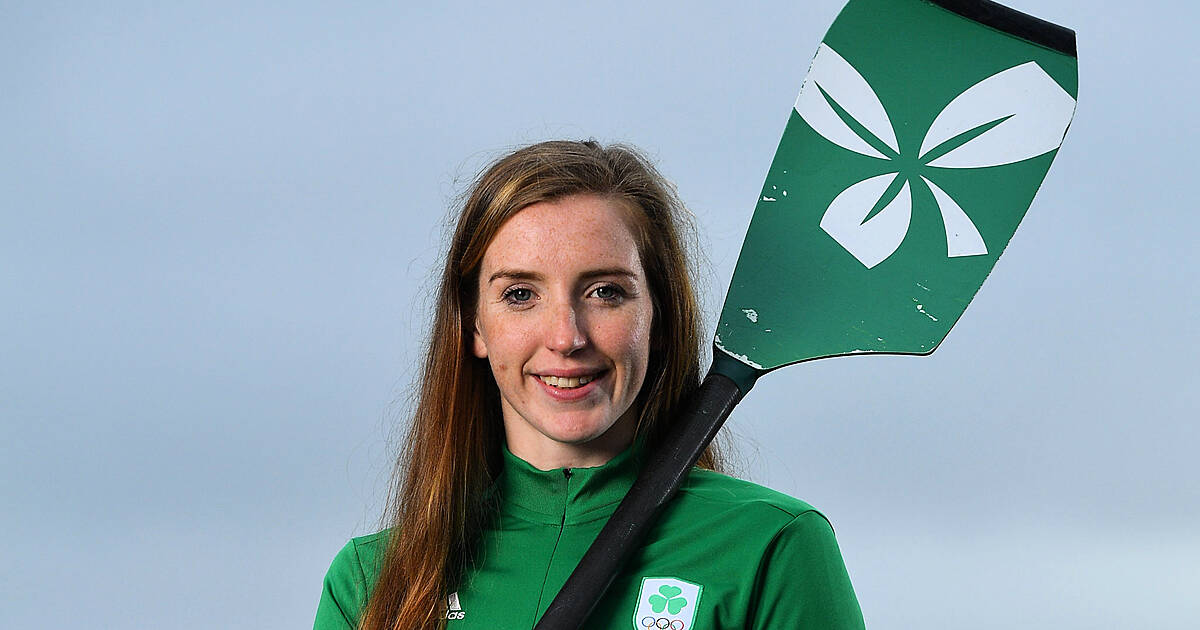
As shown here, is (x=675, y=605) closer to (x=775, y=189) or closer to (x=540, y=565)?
(x=540, y=565)

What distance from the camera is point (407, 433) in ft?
7.79

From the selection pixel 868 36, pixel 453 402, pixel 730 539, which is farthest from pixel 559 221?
pixel 868 36

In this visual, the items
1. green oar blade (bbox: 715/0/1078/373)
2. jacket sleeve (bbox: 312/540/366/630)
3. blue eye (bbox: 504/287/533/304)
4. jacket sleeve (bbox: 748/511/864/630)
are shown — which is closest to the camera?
jacket sleeve (bbox: 748/511/864/630)

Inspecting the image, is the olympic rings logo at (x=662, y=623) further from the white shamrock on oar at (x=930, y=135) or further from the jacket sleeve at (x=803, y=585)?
the white shamrock on oar at (x=930, y=135)

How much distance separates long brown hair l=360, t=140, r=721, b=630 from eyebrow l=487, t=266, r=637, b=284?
80mm

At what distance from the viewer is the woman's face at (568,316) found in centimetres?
194

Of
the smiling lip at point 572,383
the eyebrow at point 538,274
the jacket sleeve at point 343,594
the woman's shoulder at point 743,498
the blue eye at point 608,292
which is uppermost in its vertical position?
the eyebrow at point 538,274

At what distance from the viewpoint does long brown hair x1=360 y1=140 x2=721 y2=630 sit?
2072 mm

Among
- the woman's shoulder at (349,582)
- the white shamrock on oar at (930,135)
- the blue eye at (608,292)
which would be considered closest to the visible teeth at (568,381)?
the blue eye at (608,292)

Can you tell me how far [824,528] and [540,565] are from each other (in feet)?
1.50

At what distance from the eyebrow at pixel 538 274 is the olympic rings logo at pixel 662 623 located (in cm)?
52

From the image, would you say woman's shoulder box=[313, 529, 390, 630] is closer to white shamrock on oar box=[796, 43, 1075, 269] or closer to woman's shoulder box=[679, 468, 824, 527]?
woman's shoulder box=[679, 468, 824, 527]

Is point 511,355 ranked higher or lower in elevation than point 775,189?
lower

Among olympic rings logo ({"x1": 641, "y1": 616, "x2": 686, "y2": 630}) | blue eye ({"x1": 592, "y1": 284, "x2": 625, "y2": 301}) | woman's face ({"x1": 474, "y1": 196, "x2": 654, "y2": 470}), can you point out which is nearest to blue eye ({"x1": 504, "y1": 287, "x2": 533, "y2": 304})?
woman's face ({"x1": 474, "y1": 196, "x2": 654, "y2": 470})
